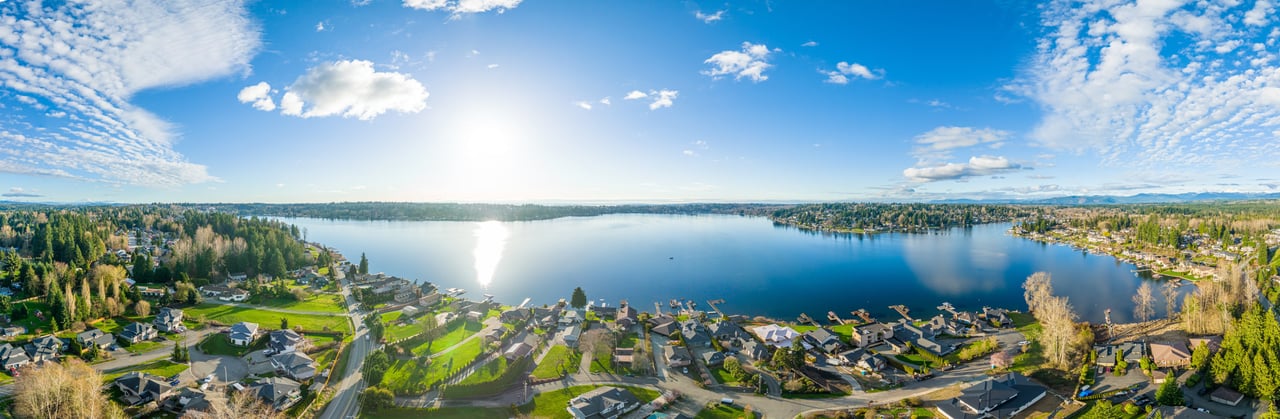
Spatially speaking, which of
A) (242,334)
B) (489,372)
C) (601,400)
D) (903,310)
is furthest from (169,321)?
(903,310)

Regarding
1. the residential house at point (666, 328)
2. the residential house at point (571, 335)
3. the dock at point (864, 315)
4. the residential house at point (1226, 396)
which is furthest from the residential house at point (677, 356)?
the residential house at point (1226, 396)

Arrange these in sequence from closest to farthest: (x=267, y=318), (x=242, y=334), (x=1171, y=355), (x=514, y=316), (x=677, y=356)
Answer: (x=1171, y=355), (x=677, y=356), (x=242, y=334), (x=267, y=318), (x=514, y=316)

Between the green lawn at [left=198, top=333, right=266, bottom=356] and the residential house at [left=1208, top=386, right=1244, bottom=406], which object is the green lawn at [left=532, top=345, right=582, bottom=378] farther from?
the residential house at [left=1208, top=386, right=1244, bottom=406]

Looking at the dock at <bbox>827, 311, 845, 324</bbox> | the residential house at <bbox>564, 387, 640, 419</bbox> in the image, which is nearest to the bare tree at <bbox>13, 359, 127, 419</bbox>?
the residential house at <bbox>564, 387, 640, 419</bbox>

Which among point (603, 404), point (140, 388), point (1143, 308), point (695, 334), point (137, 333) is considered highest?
point (137, 333)

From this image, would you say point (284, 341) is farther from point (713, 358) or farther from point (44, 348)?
point (713, 358)

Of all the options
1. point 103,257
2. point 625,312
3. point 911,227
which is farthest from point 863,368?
point 911,227
